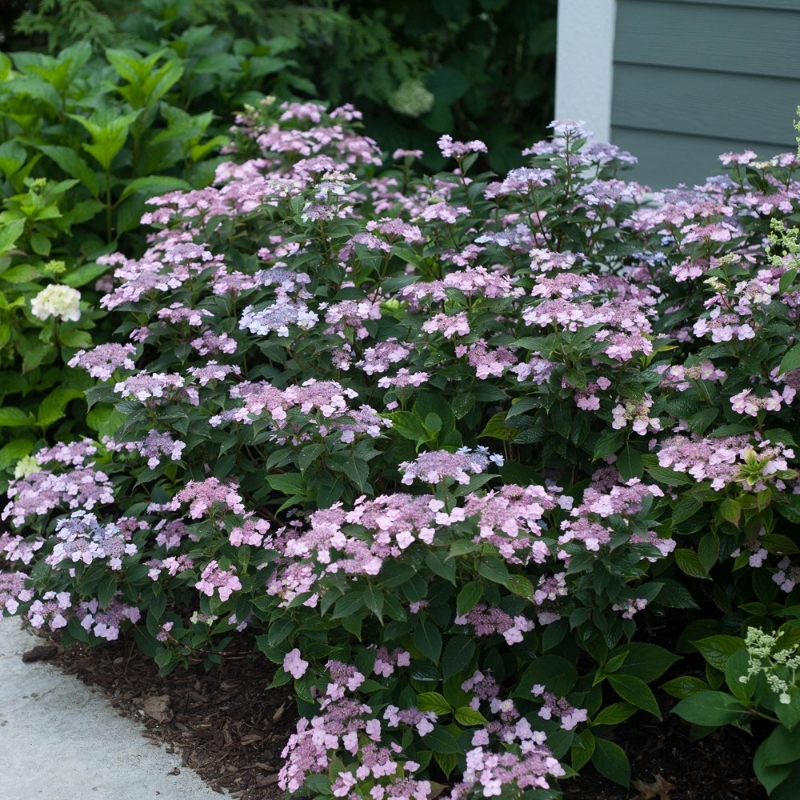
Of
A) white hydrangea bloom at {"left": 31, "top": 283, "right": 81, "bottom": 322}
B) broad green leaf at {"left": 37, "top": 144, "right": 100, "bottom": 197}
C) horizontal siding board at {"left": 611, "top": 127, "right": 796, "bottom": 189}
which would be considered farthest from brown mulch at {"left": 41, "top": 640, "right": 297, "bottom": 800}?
horizontal siding board at {"left": 611, "top": 127, "right": 796, "bottom": 189}

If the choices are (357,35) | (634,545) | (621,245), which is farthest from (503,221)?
(357,35)

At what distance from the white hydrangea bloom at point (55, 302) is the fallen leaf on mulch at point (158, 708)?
1.18m

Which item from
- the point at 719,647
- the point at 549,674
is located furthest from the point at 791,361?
the point at 549,674

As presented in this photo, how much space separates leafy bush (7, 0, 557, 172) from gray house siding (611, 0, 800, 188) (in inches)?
56.3

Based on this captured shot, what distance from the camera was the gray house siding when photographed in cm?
370

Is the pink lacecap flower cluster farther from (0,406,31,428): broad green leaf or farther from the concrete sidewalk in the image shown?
(0,406,31,428): broad green leaf

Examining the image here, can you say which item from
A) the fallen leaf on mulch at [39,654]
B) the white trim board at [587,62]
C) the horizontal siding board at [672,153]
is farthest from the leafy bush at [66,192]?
the horizontal siding board at [672,153]

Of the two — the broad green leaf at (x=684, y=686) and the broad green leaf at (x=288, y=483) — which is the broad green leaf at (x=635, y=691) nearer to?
the broad green leaf at (x=684, y=686)

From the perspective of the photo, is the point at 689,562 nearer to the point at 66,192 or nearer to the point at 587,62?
the point at 587,62

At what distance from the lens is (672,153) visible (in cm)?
400

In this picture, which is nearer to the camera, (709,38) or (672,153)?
(709,38)

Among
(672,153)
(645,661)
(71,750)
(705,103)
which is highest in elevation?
(705,103)

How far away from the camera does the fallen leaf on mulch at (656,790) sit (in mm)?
2229

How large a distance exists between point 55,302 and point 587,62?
2.15 m
